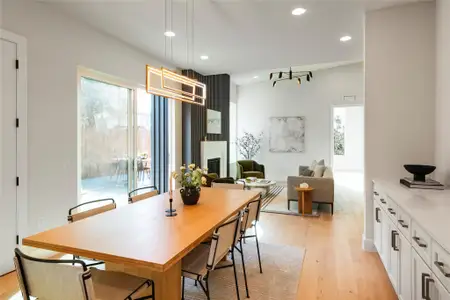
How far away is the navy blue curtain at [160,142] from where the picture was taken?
5.49 m

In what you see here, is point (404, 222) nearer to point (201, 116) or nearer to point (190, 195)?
point (190, 195)

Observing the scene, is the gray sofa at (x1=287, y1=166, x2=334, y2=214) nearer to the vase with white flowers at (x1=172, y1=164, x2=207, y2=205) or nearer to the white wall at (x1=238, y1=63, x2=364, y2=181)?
the vase with white flowers at (x1=172, y1=164, x2=207, y2=205)

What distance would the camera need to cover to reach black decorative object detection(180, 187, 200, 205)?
2627 mm

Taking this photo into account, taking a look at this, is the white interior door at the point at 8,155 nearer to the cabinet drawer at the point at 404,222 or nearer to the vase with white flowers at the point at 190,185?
the vase with white flowers at the point at 190,185

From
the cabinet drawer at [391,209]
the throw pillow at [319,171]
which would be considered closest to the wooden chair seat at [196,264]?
the cabinet drawer at [391,209]

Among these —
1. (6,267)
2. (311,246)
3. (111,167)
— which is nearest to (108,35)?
(111,167)

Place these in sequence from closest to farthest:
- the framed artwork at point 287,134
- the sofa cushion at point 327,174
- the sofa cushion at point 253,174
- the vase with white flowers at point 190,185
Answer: the vase with white flowers at point 190,185 < the sofa cushion at point 327,174 < the sofa cushion at point 253,174 < the framed artwork at point 287,134

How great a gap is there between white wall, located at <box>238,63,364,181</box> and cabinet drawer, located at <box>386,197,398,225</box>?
247 inches

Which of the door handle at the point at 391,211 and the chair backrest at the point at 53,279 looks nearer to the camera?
the chair backrest at the point at 53,279

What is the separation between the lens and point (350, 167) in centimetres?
1233

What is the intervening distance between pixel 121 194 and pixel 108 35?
2590 mm

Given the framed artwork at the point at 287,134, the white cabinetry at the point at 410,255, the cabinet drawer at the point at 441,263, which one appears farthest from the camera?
the framed artwork at the point at 287,134

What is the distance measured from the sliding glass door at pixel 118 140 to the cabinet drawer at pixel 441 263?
391 centimetres

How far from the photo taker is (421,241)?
1682mm
